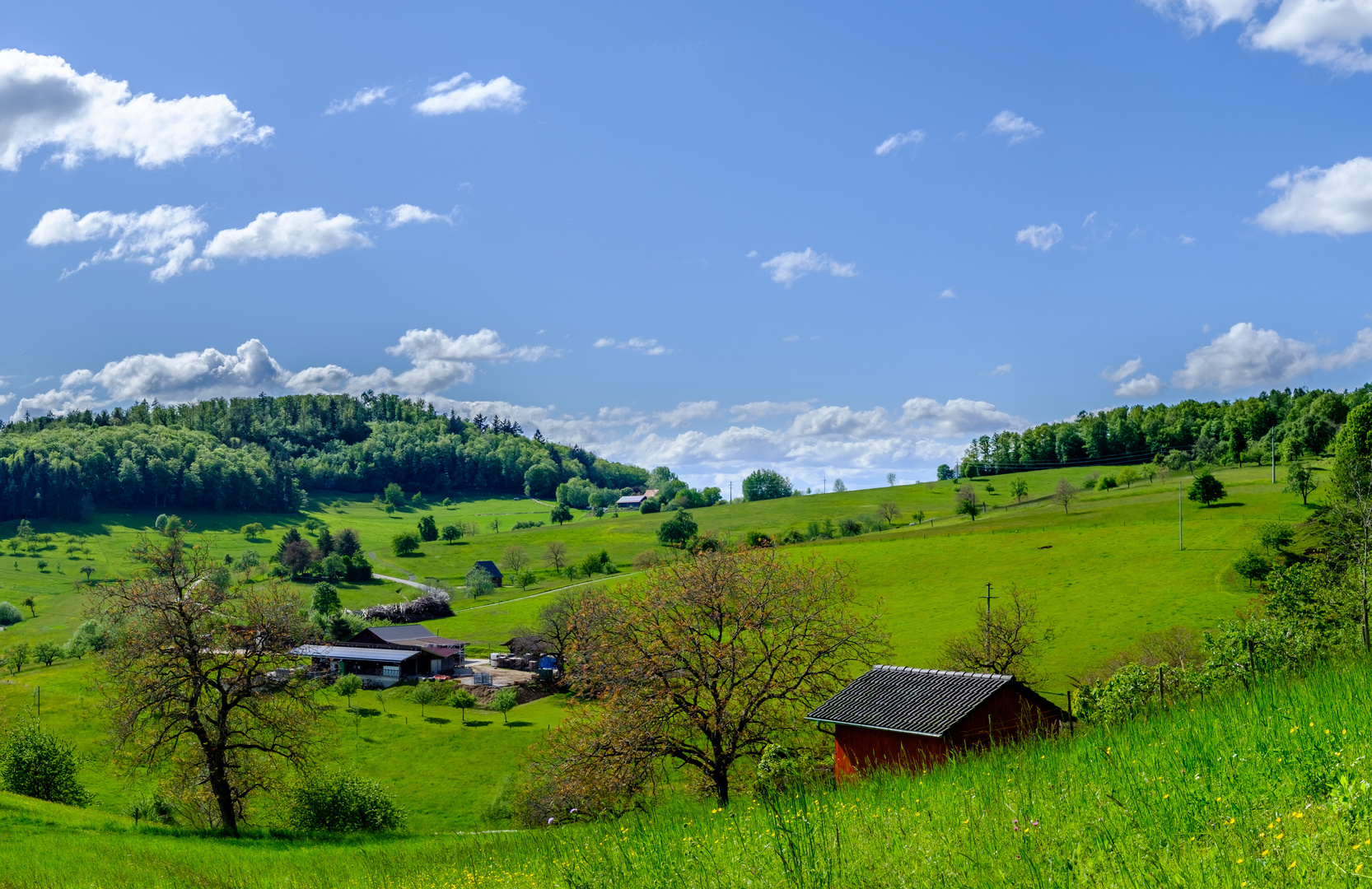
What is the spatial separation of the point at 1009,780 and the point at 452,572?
150491 mm

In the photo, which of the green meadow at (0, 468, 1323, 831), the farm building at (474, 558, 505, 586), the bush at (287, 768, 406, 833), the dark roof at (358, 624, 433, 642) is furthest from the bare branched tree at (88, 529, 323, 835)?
the farm building at (474, 558, 505, 586)

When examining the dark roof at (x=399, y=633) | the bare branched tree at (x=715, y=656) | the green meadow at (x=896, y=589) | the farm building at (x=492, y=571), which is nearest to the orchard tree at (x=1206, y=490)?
the green meadow at (x=896, y=589)

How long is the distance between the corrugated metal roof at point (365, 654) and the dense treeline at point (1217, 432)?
436 feet

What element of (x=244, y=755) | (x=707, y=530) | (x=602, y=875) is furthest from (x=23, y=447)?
(x=602, y=875)

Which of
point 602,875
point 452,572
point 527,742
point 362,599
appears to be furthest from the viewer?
point 452,572

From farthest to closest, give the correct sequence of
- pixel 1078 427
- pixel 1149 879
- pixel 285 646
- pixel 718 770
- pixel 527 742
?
1. pixel 1078 427
2. pixel 527 742
3. pixel 285 646
4. pixel 718 770
5. pixel 1149 879

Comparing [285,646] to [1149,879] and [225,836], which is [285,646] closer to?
[225,836]

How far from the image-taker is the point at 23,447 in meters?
199

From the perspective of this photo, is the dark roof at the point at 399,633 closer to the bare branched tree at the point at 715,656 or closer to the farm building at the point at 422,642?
the farm building at the point at 422,642

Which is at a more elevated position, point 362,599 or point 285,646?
point 285,646

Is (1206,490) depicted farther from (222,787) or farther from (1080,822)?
(1080,822)

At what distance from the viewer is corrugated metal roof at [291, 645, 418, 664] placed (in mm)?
92250

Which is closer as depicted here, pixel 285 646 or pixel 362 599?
pixel 285 646

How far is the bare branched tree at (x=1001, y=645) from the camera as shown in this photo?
5675 centimetres
